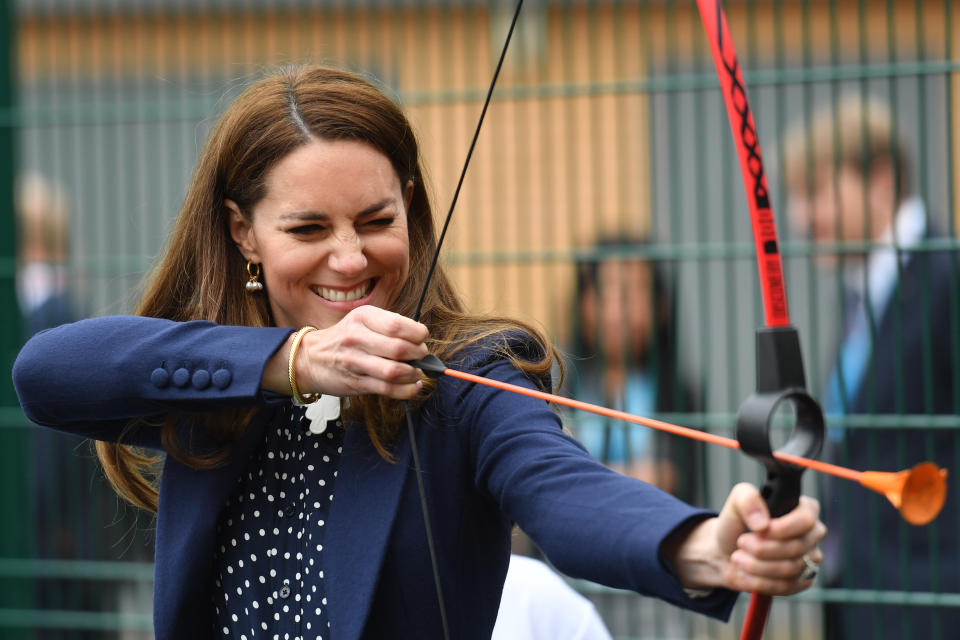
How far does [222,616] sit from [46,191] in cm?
274

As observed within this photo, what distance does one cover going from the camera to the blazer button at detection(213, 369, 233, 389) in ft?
5.56

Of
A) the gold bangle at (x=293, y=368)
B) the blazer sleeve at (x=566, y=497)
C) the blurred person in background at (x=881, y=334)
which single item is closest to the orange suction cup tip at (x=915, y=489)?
the blazer sleeve at (x=566, y=497)

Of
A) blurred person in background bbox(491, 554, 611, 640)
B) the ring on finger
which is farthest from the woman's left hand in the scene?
blurred person in background bbox(491, 554, 611, 640)

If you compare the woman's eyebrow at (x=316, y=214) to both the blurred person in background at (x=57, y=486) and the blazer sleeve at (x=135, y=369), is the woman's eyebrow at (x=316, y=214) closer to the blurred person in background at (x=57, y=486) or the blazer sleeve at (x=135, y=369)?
the blazer sleeve at (x=135, y=369)

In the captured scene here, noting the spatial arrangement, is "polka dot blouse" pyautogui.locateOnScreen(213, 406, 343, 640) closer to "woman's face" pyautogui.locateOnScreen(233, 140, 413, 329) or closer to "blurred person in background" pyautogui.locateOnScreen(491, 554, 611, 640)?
"woman's face" pyautogui.locateOnScreen(233, 140, 413, 329)

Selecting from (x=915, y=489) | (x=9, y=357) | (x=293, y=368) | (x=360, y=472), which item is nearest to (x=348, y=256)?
(x=293, y=368)

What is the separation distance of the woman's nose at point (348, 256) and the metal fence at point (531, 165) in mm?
1710

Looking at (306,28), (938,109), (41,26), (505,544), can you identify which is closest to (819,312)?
(938,109)

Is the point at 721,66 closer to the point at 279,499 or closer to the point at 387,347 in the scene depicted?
the point at 387,347

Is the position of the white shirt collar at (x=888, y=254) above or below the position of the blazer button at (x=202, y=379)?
above

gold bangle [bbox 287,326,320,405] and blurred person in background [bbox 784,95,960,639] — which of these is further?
blurred person in background [bbox 784,95,960,639]

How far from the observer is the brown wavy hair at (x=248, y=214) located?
180 cm

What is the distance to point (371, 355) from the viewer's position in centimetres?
156

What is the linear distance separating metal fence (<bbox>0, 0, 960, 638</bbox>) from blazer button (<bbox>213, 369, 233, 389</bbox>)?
1806mm
